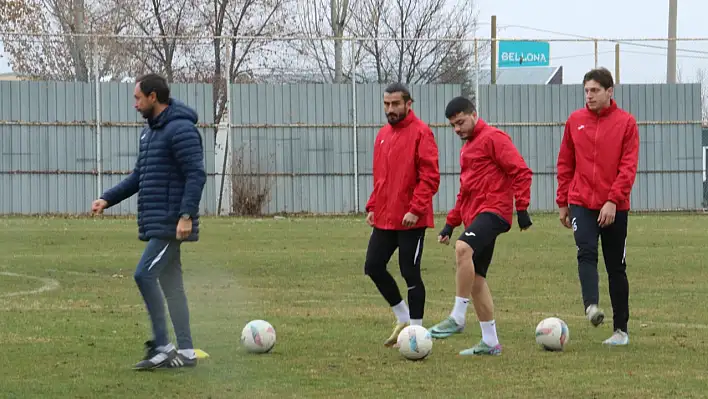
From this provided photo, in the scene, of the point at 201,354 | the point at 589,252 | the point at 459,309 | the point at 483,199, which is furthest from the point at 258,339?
the point at 589,252

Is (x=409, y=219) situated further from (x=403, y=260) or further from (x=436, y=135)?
(x=436, y=135)

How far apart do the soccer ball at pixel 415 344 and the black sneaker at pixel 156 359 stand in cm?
155

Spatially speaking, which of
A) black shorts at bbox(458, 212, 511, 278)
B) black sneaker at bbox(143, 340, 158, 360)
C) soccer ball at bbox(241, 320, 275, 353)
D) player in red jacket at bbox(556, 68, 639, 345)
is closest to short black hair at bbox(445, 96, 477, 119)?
black shorts at bbox(458, 212, 511, 278)

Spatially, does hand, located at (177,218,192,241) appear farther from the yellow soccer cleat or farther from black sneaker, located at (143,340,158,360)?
the yellow soccer cleat

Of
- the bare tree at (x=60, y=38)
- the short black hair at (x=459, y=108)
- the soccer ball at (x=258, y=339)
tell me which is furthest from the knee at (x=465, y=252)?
the bare tree at (x=60, y=38)

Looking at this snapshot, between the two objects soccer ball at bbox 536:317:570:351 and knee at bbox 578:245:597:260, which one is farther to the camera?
knee at bbox 578:245:597:260

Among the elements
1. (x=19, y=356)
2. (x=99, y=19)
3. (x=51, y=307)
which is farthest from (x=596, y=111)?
(x=99, y=19)

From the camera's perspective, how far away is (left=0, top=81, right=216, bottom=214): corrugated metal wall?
99.9 feet

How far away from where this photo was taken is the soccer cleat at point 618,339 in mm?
9581

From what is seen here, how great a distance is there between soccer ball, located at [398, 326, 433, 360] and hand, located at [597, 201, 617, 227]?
158cm

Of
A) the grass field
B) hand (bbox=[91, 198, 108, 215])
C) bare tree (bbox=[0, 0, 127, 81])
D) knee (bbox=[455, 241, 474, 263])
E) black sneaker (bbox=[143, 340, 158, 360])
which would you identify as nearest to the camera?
the grass field

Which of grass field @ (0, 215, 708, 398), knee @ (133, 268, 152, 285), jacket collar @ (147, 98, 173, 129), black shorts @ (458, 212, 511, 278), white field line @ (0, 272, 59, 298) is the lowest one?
grass field @ (0, 215, 708, 398)

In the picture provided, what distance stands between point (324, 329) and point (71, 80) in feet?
79.7

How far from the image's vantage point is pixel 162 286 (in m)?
8.59
